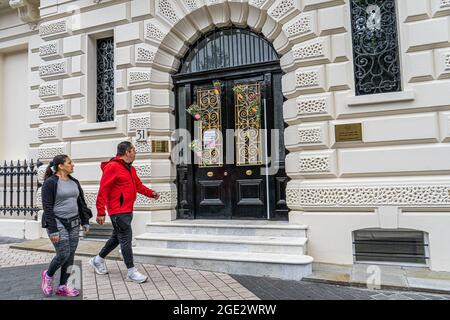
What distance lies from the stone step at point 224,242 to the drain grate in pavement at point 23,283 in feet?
4.58

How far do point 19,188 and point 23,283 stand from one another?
15.8 feet

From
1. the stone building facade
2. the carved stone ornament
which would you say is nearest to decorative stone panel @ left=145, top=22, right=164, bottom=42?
the stone building facade

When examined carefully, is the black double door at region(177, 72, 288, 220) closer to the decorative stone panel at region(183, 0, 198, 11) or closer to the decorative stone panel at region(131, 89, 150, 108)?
the decorative stone panel at region(131, 89, 150, 108)

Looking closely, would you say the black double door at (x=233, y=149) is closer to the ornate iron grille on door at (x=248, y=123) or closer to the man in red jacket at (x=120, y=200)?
the ornate iron grille on door at (x=248, y=123)

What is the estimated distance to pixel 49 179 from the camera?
15.8ft

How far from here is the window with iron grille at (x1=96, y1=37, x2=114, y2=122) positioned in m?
8.66

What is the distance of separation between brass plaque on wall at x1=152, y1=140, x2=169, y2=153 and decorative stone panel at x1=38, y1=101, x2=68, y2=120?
2455 millimetres

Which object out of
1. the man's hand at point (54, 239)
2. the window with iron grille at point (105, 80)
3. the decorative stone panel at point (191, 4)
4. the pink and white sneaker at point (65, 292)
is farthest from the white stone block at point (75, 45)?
the pink and white sneaker at point (65, 292)

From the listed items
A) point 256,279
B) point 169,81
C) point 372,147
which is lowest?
point 256,279

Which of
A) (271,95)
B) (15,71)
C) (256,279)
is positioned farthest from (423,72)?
(15,71)

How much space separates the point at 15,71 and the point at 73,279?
304 inches

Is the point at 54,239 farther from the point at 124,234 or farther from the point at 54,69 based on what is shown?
the point at 54,69

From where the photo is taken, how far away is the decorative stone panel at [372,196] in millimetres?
5819

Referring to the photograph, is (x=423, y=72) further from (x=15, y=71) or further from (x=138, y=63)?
(x=15, y=71)
